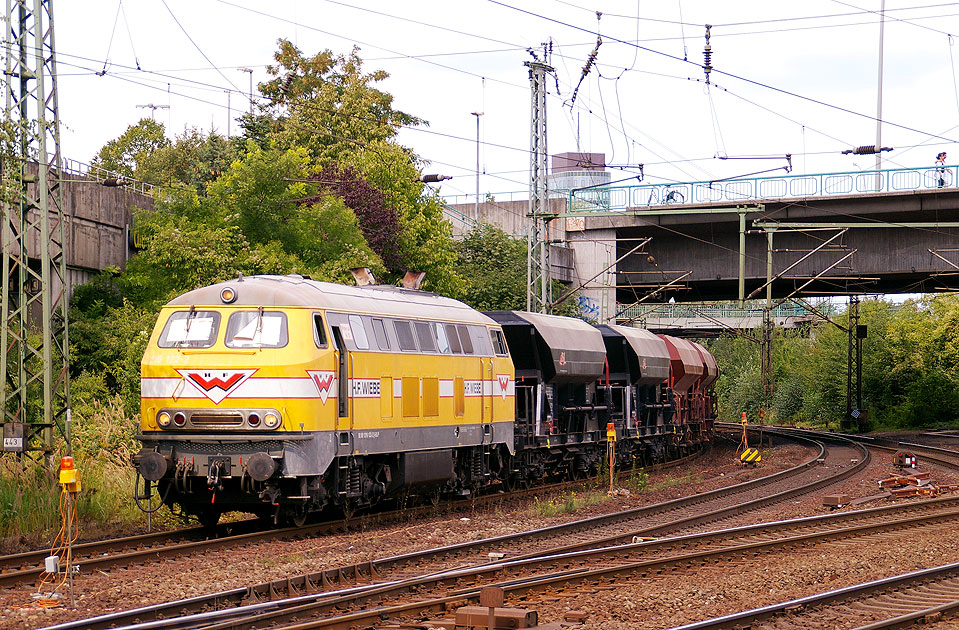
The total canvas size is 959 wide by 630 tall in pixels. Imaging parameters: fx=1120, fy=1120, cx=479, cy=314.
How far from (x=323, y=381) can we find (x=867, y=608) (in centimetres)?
829

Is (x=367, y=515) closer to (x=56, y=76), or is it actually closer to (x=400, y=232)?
(x=56, y=76)

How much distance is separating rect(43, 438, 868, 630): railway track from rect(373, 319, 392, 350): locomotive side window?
3976 mm

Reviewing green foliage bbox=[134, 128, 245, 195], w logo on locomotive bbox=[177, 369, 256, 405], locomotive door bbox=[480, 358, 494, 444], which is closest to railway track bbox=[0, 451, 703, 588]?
locomotive door bbox=[480, 358, 494, 444]

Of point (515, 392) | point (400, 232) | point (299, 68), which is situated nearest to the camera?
point (515, 392)

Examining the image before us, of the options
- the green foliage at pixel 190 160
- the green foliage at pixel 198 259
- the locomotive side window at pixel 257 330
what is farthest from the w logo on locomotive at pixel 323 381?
the green foliage at pixel 190 160

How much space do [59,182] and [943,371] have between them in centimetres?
4798

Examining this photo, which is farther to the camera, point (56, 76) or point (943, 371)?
point (943, 371)

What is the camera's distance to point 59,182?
2080cm

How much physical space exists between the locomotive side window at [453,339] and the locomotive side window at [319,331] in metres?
4.26

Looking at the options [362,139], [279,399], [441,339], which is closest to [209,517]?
[279,399]

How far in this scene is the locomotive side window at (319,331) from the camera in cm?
1667

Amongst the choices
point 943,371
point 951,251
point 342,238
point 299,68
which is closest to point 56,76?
point 342,238

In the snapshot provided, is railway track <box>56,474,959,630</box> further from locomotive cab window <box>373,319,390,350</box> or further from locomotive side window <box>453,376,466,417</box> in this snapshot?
locomotive side window <box>453,376,466,417</box>

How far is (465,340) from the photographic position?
21.5m
